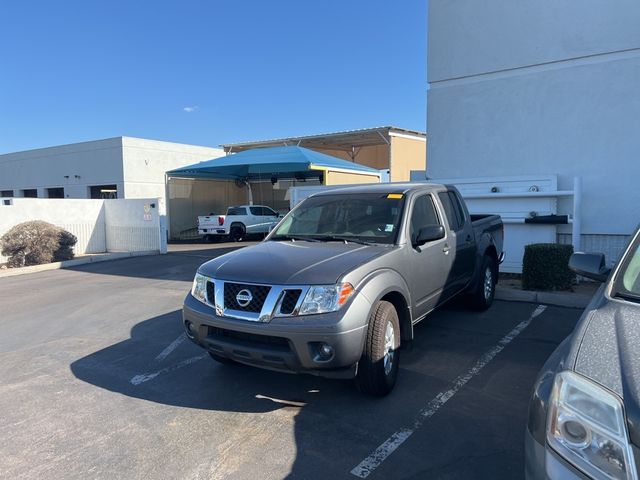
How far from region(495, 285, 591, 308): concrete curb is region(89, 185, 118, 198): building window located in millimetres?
24828

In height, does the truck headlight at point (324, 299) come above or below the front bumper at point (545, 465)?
above

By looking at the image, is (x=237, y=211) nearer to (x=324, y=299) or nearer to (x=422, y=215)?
(x=422, y=215)

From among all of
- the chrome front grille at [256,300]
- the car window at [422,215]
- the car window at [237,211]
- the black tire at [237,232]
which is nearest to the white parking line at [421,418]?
the chrome front grille at [256,300]

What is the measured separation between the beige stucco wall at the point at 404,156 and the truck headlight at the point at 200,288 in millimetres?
24476

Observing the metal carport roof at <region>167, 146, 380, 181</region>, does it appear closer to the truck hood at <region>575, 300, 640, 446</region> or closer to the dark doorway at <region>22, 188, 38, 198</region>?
the dark doorway at <region>22, 188, 38, 198</region>

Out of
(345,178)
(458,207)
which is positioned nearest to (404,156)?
(345,178)

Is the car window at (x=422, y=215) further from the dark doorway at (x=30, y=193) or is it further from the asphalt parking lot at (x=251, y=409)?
the dark doorway at (x=30, y=193)

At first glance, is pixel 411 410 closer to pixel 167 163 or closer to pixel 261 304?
pixel 261 304

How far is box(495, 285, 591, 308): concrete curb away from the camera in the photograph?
7227mm

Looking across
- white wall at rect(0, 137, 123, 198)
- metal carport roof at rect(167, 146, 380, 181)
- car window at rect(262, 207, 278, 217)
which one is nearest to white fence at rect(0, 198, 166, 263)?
metal carport roof at rect(167, 146, 380, 181)

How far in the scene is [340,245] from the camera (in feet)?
14.8

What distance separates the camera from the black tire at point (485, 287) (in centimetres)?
665

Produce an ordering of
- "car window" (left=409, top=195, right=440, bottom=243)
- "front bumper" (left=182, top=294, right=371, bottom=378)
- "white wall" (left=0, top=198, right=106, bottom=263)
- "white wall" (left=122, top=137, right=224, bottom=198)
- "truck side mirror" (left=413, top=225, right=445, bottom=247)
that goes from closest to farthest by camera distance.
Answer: "front bumper" (left=182, top=294, right=371, bottom=378)
"truck side mirror" (left=413, top=225, right=445, bottom=247)
"car window" (left=409, top=195, right=440, bottom=243)
"white wall" (left=0, top=198, right=106, bottom=263)
"white wall" (left=122, top=137, right=224, bottom=198)

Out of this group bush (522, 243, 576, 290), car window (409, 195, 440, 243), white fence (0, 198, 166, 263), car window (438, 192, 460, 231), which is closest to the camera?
car window (409, 195, 440, 243)
